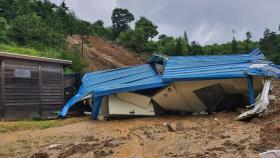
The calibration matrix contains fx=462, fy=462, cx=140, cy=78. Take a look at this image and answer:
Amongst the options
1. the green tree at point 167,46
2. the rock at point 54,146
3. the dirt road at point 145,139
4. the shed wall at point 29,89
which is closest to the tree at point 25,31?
the shed wall at point 29,89

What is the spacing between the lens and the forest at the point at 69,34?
24636mm

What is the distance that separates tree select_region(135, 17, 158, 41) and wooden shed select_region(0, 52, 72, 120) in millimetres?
20852

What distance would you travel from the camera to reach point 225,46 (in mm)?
37719

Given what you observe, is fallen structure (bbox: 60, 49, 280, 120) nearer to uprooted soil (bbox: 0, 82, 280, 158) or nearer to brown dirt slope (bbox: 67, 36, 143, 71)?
uprooted soil (bbox: 0, 82, 280, 158)

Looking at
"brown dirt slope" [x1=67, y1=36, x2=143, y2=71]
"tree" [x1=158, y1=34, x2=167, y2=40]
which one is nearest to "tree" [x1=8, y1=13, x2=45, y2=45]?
"brown dirt slope" [x1=67, y1=36, x2=143, y2=71]

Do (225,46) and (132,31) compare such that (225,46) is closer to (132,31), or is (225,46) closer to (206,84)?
(132,31)

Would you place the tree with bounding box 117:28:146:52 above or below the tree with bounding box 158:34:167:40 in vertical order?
below

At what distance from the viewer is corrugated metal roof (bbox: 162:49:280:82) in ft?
46.6

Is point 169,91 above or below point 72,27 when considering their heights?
below

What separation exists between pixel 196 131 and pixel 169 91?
164 inches

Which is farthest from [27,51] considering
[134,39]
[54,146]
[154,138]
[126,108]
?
[134,39]

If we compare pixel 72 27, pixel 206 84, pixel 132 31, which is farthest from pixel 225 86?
pixel 132 31

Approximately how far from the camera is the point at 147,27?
38.7 metres

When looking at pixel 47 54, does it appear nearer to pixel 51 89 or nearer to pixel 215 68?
pixel 51 89
